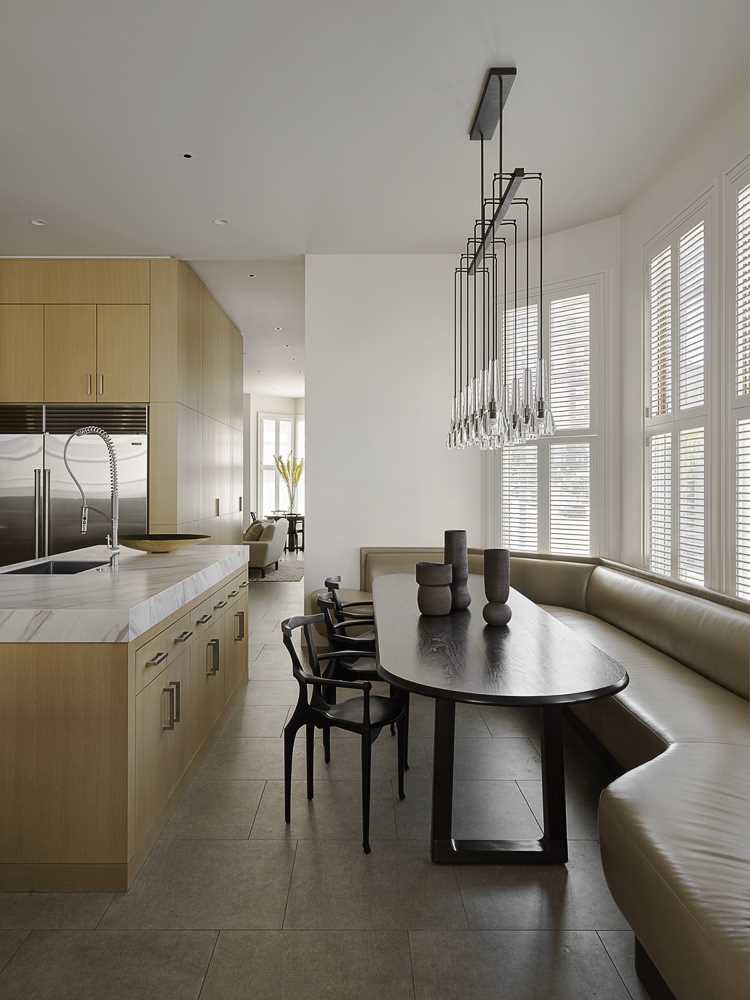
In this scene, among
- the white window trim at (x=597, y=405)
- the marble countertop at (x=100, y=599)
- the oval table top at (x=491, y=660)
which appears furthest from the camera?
the white window trim at (x=597, y=405)

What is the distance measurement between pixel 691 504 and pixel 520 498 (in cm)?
164

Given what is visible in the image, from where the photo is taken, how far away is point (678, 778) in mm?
1915

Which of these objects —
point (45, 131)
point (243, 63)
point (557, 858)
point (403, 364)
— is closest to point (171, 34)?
point (243, 63)

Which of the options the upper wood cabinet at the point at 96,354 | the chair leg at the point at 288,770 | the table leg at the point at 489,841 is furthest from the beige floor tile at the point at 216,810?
the upper wood cabinet at the point at 96,354

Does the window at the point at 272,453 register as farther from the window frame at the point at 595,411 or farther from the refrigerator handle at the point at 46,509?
the window frame at the point at 595,411

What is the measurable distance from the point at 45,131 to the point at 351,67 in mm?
1683

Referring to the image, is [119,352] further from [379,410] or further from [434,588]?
[434,588]

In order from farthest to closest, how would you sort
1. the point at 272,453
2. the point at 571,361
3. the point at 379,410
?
the point at 272,453
the point at 379,410
the point at 571,361

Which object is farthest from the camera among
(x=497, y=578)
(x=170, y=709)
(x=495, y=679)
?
(x=497, y=578)

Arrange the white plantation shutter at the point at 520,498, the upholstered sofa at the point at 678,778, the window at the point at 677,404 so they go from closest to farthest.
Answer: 1. the upholstered sofa at the point at 678,778
2. the window at the point at 677,404
3. the white plantation shutter at the point at 520,498

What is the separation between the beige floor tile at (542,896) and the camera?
2.00 meters

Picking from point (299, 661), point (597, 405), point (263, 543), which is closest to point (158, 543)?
point (299, 661)

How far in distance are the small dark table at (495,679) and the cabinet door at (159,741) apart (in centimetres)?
84

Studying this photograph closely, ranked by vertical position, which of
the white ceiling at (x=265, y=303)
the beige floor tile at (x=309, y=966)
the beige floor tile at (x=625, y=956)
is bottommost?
the beige floor tile at (x=309, y=966)
